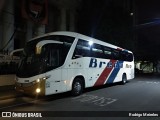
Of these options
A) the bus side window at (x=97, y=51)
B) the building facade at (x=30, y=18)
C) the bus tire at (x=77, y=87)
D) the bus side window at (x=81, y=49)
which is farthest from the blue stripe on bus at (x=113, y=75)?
the building facade at (x=30, y=18)

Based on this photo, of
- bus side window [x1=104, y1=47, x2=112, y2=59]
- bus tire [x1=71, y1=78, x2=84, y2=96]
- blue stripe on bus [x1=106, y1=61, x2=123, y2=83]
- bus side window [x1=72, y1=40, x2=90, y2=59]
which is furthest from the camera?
blue stripe on bus [x1=106, y1=61, x2=123, y2=83]

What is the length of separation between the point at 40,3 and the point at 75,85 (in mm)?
13637

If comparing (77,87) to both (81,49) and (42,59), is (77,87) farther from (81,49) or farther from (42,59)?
(42,59)

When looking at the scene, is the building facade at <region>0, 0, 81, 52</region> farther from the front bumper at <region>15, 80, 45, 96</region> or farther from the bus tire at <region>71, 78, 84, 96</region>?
the front bumper at <region>15, 80, 45, 96</region>

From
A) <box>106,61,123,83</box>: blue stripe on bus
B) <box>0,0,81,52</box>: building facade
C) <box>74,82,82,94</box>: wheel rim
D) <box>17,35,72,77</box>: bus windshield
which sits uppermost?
<box>0,0,81,52</box>: building facade

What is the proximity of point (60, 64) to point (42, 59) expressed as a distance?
122 cm

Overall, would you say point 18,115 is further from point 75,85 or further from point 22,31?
point 22,31

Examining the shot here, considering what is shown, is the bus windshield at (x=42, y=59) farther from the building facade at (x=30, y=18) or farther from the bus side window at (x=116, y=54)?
the building facade at (x=30, y=18)

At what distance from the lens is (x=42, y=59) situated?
11.7 meters

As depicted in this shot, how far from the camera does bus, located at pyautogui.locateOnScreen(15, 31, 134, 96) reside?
11.7 metres

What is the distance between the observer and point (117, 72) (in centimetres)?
1998

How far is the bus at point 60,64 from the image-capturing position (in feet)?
38.3

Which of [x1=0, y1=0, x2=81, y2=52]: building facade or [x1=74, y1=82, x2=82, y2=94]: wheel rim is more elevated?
[x1=0, y1=0, x2=81, y2=52]: building facade

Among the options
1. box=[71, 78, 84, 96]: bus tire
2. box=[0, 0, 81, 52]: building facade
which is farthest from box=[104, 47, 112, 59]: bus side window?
box=[0, 0, 81, 52]: building facade
